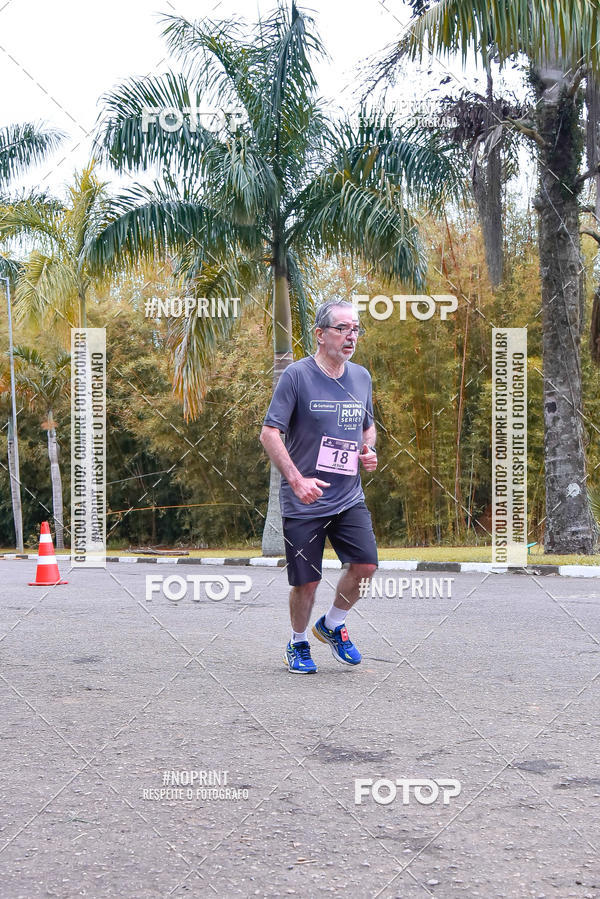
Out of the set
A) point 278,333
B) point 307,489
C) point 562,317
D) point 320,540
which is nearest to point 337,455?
point 307,489

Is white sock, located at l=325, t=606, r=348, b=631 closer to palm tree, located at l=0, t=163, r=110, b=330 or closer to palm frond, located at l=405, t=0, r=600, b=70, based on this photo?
palm frond, located at l=405, t=0, r=600, b=70

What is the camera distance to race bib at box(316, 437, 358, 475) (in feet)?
15.8

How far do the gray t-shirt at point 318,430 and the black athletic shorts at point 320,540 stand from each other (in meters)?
0.05

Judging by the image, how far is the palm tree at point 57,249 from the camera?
17875 millimetres

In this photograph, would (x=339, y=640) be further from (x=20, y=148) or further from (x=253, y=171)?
(x=20, y=148)

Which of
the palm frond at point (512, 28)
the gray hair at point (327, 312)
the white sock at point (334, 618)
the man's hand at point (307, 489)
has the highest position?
the palm frond at point (512, 28)

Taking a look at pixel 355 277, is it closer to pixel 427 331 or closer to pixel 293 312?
pixel 427 331

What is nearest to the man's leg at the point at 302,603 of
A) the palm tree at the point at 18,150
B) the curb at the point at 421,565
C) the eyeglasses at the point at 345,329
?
the eyeglasses at the point at 345,329

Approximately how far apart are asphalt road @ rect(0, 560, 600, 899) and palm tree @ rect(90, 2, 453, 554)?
9.59m

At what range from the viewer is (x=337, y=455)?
15.9 feet

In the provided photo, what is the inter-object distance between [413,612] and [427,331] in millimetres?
12715

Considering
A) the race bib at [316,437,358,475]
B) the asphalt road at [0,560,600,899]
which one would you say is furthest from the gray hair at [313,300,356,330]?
the asphalt road at [0,560,600,899]

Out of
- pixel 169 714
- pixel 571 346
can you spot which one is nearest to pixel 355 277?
pixel 571 346

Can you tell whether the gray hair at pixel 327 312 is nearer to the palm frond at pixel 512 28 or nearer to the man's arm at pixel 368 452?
the man's arm at pixel 368 452
